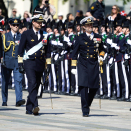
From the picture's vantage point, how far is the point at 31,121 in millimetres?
10594

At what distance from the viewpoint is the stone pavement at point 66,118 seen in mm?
9742

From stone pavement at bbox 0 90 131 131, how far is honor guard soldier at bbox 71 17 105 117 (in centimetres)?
43

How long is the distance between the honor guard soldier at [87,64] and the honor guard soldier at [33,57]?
2.28 feet

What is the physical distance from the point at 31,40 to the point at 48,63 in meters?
0.63

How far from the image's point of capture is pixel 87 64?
1164 cm

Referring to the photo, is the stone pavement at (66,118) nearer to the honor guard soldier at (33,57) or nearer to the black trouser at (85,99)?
the black trouser at (85,99)

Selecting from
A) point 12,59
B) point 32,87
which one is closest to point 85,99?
point 32,87

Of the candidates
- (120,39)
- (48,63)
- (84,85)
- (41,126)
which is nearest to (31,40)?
(48,63)

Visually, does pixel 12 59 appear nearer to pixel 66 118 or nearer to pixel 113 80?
pixel 66 118

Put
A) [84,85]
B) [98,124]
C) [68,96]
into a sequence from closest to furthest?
[98,124] → [84,85] → [68,96]

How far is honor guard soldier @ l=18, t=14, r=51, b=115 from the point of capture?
1171cm

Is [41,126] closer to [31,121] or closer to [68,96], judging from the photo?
[31,121]

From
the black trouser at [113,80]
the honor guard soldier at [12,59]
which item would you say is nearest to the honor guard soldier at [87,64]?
the honor guard soldier at [12,59]

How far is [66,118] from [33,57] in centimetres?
152
